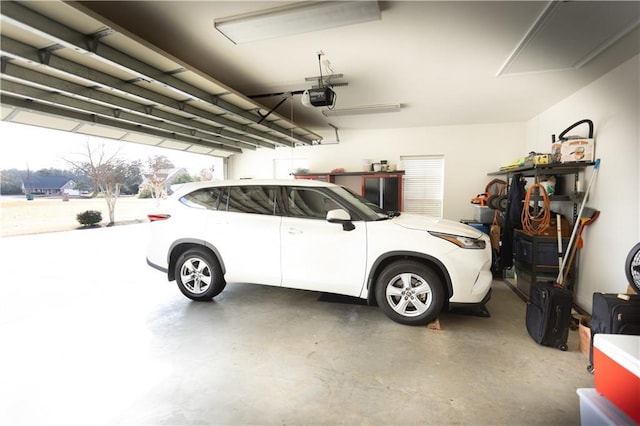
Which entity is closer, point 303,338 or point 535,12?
point 535,12

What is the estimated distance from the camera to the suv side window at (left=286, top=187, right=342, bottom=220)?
3.02m

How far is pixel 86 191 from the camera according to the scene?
7.32 metres

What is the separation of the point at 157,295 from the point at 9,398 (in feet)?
6.13

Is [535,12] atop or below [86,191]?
atop

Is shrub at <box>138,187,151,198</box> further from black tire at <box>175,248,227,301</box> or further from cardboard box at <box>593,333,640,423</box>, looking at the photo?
cardboard box at <box>593,333,640,423</box>

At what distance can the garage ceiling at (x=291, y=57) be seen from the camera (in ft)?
6.86

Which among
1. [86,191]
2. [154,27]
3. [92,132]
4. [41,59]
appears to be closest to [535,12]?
[154,27]

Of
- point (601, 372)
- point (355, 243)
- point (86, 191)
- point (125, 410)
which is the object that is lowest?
point (125, 410)

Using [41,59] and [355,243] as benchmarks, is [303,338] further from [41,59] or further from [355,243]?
[41,59]

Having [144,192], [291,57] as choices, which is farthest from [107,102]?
[144,192]

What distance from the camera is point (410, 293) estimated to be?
2.72 m

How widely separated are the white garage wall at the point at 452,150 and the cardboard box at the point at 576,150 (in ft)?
8.80

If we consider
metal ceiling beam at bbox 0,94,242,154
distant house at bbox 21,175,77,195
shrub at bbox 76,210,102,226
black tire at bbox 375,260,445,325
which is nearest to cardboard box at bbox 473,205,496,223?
black tire at bbox 375,260,445,325

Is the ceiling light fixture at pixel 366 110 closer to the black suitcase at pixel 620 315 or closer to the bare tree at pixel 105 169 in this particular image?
the black suitcase at pixel 620 315
